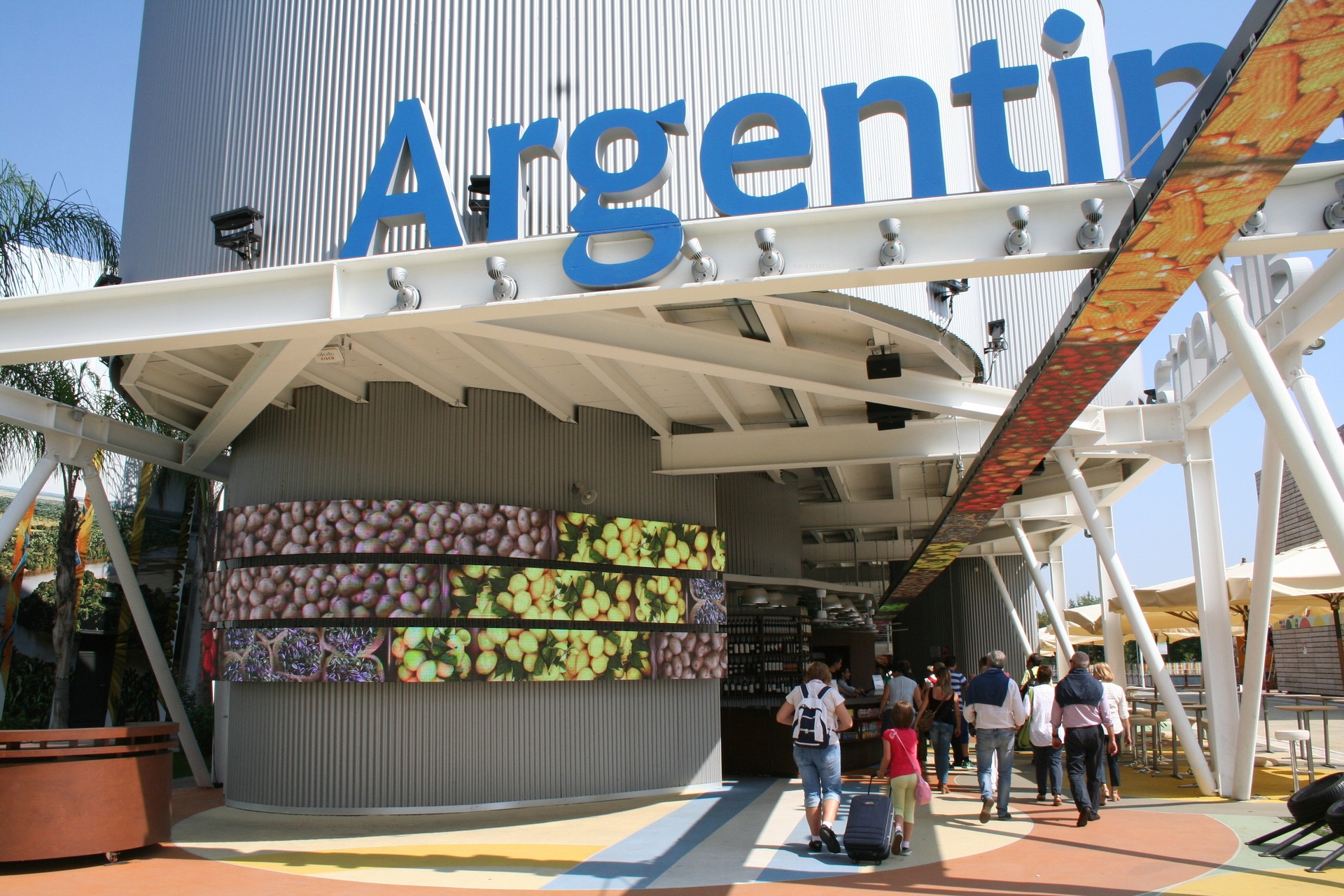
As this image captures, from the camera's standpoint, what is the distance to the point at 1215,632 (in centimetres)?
1066

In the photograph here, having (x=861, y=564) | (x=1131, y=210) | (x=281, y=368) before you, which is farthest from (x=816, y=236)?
(x=861, y=564)

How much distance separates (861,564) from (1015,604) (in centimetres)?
657

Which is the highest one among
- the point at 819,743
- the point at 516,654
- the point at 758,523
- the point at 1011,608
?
the point at 758,523

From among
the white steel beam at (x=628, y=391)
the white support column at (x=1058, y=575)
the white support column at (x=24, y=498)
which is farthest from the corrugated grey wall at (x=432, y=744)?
the white support column at (x=1058, y=575)

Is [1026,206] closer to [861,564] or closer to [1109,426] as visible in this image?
[1109,426]

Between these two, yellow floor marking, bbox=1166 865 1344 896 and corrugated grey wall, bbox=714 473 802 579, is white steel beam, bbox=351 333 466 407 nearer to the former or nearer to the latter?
corrugated grey wall, bbox=714 473 802 579

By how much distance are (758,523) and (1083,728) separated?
8.03 metres

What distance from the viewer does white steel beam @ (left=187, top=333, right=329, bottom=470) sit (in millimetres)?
8453

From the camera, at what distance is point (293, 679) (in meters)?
10.3

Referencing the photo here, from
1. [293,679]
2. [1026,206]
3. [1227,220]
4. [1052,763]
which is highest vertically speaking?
[1026,206]

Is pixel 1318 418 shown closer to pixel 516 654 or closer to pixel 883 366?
pixel 883 366

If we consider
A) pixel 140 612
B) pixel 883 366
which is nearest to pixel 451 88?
pixel 883 366

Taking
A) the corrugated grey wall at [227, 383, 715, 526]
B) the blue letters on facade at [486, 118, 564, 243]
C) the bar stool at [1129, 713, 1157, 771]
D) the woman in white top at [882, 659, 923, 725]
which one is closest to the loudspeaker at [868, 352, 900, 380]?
the blue letters on facade at [486, 118, 564, 243]

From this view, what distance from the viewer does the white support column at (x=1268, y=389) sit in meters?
6.03
